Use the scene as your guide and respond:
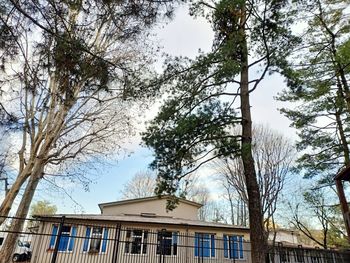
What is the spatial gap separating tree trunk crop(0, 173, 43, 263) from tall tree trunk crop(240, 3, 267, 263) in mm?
6284

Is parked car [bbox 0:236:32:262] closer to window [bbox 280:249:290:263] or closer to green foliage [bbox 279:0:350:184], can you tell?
window [bbox 280:249:290:263]

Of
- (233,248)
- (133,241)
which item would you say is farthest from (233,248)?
(133,241)

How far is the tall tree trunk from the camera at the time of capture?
597 cm

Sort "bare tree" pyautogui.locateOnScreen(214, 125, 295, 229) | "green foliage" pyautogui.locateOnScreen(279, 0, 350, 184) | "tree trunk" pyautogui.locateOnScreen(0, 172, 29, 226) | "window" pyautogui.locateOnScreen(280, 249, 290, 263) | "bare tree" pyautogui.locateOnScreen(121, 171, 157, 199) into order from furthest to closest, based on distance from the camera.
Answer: "bare tree" pyautogui.locateOnScreen(121, 171, 157, 199) < "bare tree" pyautogui.locateOnScreen(214, 125, 295, 229) < "window" pyautogui.locateOnScreen(280, 249, 290, 263) < "green foliage" pyautogui.locateOnScreen(279, 0, 350, 184) < "tree trunk" pyautogui.locateOnScreen(0, 172, 29, 226)

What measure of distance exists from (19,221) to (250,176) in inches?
283

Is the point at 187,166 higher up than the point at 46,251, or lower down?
higher up

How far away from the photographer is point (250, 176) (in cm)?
652

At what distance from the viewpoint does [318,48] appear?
10.3 m

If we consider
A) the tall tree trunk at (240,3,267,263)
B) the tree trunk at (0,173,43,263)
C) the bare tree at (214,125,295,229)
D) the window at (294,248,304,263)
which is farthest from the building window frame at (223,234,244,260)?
the tree trunk at (0,173,43,263)

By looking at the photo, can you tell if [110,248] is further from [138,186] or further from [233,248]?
[138,186]

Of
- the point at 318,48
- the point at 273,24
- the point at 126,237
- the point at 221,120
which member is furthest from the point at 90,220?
the point at 318,48

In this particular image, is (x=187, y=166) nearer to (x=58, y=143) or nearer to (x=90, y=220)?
(x=58, y=143)

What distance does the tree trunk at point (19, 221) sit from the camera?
24.9ft

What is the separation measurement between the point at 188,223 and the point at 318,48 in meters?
10.7
